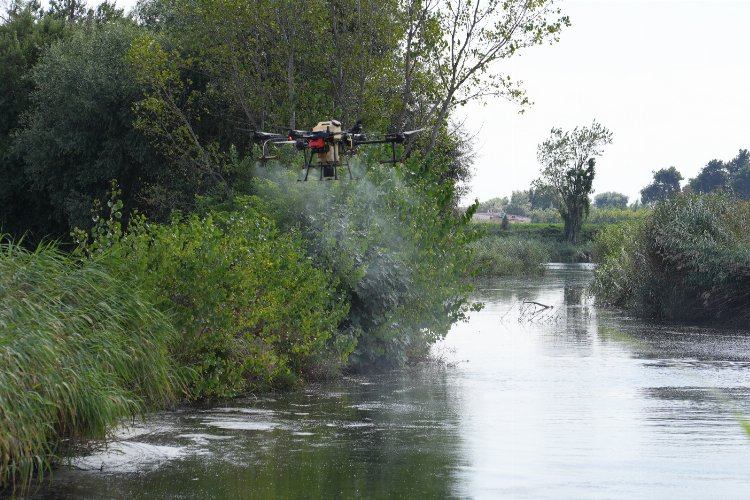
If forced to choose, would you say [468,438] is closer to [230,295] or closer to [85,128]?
[230,295]

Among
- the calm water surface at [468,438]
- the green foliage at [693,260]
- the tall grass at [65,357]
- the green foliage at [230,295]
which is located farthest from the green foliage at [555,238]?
the tall grass at [65,357]

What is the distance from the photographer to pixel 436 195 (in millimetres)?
22391

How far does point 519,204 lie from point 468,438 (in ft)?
580

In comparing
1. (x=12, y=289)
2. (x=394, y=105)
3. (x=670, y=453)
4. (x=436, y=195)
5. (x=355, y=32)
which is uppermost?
(x=355, y=32)

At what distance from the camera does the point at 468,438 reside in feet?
43.0

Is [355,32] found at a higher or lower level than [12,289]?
higher

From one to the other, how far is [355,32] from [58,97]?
1381 centimetres

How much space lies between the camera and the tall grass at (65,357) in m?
9.62

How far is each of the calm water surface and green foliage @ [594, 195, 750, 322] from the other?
670cm

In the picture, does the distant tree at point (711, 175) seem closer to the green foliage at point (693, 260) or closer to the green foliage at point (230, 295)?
the green foliage at point (693, 260)

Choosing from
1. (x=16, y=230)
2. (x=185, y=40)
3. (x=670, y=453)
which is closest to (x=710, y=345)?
(x=670, y=453)

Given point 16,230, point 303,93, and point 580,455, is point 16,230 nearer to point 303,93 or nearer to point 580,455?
point 303,93

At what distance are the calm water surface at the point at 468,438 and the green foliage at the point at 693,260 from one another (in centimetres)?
670

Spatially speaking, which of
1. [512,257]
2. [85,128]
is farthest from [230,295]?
[512,257]
